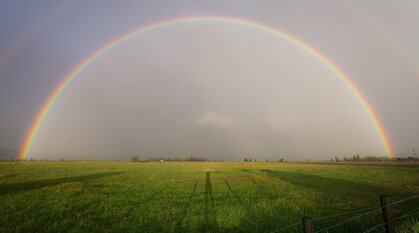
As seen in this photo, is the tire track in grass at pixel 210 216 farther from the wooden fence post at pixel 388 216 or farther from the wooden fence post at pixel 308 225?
the wooden fence post at pixel 308 225

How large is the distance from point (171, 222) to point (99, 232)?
3416 millimetres

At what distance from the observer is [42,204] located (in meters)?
19.5

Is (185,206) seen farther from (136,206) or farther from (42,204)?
(42,204)

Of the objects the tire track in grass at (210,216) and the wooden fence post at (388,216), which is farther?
the tire track in grass at (210,216)

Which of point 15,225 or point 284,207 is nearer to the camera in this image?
point 15,225

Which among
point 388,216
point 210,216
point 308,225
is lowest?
point 210,216

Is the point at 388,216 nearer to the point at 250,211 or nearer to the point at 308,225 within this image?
the point at 308,225

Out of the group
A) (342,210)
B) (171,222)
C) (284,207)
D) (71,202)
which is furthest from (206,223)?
(71,202)

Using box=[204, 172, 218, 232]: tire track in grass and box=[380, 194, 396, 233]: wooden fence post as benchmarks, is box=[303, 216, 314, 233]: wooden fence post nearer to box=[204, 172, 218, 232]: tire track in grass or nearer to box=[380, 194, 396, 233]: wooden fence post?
box=[380, 194, 396, 233]: wooden fence post

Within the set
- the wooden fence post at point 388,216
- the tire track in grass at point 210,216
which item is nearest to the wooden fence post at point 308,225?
the wooden fence post at point 388,216

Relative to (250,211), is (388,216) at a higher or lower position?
higher

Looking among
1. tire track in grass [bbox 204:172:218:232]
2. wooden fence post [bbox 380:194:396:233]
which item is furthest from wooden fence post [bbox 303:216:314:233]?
tire track in grass [bbox 204:172:218:232]

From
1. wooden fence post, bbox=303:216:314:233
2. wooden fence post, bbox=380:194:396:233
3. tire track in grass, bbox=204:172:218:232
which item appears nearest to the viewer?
wooden fence post, bbox=303:216:314:233

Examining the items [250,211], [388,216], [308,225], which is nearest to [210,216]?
[250,211]
